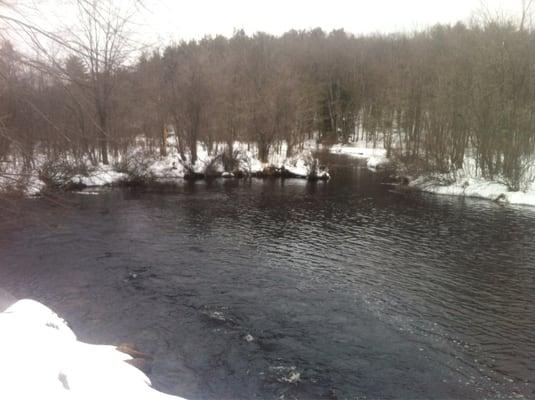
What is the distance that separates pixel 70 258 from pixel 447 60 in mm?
29695

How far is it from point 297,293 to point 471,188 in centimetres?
2045

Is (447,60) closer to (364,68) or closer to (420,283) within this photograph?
(420,283)

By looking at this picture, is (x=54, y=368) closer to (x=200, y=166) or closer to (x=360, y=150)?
(x=200, y=166)

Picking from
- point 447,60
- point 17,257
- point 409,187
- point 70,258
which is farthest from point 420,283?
point 447,60

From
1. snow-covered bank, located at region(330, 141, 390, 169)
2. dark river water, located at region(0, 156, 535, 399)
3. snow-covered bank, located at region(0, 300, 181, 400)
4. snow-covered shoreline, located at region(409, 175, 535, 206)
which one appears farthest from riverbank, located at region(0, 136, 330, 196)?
snow-covered bank, located at region(0, 300, 181, 400)

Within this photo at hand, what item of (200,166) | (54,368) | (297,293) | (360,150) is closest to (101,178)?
(200,166)

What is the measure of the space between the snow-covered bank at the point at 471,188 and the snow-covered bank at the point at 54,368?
24.0 meters

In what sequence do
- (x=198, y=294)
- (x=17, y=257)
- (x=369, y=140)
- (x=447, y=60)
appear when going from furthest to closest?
(x=369, y=140), (x=447, y=60), (x=17, y=257), (x=198, y=294)

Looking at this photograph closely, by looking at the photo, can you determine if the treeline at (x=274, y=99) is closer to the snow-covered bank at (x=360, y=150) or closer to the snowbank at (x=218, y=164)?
the snowbank at (x=218, y=164)

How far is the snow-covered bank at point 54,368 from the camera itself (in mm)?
3947

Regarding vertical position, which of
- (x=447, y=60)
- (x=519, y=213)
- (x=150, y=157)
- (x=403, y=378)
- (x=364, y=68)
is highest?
(x=364, y=68)

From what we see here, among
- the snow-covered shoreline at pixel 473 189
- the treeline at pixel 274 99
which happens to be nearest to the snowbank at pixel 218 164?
the treeline at pixel 274 99

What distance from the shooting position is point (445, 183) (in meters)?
28.4

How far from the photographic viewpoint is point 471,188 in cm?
2658
